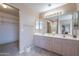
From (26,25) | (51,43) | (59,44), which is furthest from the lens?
(26,25)

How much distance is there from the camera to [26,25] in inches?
113

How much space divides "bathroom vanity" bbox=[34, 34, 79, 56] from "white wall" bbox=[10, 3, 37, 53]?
0.45 m

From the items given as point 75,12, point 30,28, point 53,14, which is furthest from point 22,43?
point 75,12

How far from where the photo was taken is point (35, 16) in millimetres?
A: 3311

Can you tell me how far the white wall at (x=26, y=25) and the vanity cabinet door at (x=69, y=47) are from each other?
4.74ft

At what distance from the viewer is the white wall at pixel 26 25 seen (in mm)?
2637

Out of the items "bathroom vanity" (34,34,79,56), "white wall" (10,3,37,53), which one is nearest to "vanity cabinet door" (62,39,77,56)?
"bathroom vanity" (34,34,79,56)

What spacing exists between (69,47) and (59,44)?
36 cm

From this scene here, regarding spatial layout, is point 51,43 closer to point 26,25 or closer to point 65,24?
point 65,24

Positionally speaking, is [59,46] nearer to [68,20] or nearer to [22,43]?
[68,20]

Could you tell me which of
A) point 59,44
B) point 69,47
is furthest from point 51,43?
point 69,47

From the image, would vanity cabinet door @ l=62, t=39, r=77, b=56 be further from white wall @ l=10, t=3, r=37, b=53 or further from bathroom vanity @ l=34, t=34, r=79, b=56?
white wall @ l=10, t=3, r=37, b=53

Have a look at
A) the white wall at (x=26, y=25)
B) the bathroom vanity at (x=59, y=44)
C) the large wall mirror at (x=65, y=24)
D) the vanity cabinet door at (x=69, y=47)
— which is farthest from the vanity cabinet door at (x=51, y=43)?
the white wall at (x=26, y=25)

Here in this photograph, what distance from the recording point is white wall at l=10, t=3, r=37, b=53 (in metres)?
2.64
